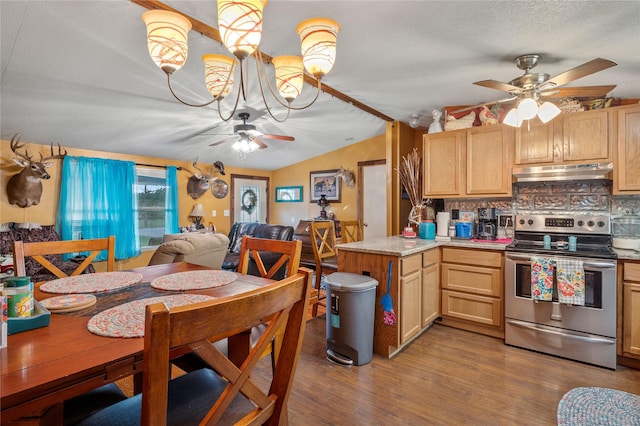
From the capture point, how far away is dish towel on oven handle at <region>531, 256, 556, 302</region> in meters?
2.58

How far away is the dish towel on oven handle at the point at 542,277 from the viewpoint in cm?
258

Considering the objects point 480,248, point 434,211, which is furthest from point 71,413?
point 434,211

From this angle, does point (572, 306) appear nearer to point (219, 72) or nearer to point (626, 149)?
point (626, 149)

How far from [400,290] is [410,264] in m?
0.25

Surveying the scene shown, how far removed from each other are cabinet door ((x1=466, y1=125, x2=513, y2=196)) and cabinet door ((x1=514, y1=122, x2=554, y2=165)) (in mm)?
90

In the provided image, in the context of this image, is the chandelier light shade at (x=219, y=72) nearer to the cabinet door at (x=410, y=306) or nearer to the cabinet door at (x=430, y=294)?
the cabinet door at (x=410, y=306)

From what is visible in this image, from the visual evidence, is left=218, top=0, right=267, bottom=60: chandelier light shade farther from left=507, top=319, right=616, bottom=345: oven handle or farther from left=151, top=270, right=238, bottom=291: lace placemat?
left=507, top=319, right=616, bottom=345: oven handle

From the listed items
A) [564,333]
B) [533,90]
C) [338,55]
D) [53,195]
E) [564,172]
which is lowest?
[564,333]

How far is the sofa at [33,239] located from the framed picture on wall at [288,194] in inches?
150

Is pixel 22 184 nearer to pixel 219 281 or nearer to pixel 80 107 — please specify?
pixel 80 107

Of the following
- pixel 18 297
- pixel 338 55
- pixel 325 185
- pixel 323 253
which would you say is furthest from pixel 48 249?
pixel 325 185

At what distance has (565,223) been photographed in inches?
120

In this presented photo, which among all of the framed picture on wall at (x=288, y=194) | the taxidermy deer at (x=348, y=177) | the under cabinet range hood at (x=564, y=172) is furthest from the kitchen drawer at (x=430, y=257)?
the framed picture on wall at (x=288, y=194)

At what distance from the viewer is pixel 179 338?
0.63 meters
